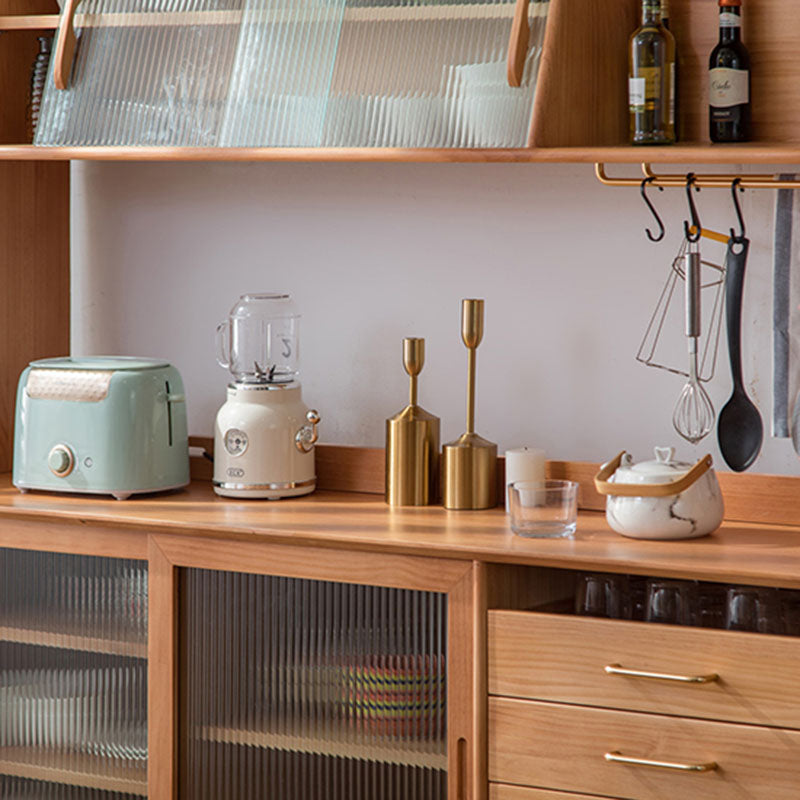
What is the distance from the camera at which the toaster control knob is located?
2.72m

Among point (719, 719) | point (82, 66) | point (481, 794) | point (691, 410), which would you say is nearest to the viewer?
point (719, 719)

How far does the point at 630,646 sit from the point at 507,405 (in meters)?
0.78

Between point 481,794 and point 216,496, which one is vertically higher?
point 216,496

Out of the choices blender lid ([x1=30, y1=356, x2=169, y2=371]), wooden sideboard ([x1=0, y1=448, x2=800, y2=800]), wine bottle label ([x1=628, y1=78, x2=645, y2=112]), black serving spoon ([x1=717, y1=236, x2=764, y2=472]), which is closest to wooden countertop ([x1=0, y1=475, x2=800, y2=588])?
wooden sideboard ([x1=0, y1=448, x2=800, y2=800])

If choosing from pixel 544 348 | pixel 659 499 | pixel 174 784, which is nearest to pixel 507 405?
pixel 544 348

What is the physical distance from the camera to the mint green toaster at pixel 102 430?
2.69 m

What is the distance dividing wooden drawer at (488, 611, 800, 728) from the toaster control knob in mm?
953

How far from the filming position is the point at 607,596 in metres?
2.29

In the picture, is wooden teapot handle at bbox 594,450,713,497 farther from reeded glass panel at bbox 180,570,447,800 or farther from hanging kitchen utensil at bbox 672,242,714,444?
reeded glass panel at bbox 180,570,447,800

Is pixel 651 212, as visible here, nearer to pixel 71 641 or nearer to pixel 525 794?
pixel 525 794

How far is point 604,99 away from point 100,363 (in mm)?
1135

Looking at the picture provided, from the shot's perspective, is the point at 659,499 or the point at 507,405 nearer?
the point at 659,499

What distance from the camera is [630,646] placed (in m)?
2.14

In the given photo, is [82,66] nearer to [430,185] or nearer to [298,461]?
[430,185]
